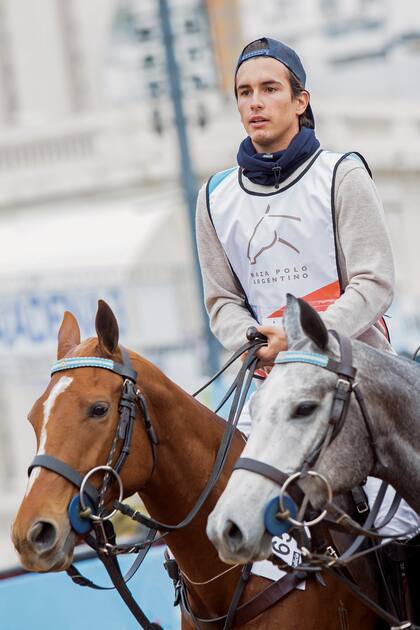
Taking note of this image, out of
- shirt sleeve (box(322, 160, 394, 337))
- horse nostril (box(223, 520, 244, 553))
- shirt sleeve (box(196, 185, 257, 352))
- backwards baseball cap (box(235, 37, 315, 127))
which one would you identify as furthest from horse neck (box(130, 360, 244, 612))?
backwards baseball cap (box(235, 37, 315, 127))

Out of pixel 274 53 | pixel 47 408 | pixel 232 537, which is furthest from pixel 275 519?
pixel 274 53

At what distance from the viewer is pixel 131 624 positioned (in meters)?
6.93

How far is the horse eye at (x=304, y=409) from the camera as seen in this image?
436cm

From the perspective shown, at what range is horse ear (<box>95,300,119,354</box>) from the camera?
5109mm

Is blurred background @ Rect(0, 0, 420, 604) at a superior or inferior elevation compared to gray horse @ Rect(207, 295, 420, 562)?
superior

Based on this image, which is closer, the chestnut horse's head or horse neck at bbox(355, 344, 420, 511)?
horse neck at bbox(355, 344, 420, 511)

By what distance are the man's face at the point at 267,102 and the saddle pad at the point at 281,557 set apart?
4.42ft

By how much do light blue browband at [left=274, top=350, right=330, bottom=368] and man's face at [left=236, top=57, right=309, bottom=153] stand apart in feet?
3.47

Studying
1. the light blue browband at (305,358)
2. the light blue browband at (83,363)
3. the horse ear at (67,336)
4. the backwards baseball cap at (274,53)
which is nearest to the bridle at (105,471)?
the light blue browband at (83,363)

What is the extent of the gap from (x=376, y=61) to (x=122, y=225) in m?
7.14

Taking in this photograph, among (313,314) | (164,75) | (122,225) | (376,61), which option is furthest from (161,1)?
(376,61)

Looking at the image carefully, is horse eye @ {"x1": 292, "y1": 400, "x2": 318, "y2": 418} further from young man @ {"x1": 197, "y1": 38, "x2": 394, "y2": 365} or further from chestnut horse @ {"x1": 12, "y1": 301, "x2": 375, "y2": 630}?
chestnut horse @ {"x1": 12, "y1": 301, "x2": 375, "y2": 630}

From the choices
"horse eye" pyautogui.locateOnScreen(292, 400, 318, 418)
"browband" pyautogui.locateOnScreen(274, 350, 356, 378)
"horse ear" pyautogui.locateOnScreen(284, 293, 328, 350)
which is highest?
"horse ear" pyautogui.locateOnScreen(284, 293, 328, 350)

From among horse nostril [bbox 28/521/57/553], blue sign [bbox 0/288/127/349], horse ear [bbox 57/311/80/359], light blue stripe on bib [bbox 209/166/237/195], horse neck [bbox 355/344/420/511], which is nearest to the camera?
horse neck [bbox 355/344/420/511]
